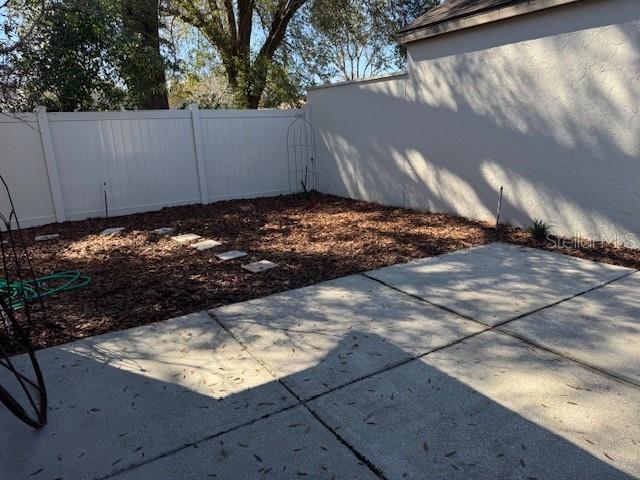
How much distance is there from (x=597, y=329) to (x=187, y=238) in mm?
4802

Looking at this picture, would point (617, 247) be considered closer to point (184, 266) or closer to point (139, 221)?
point (184, 266)

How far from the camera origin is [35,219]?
273 inches

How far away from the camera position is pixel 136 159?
25.0ft

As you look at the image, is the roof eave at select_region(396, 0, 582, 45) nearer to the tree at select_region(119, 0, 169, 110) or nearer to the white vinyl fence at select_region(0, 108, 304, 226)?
the white vinyl fence at select_region(0, 108, 304, 226)

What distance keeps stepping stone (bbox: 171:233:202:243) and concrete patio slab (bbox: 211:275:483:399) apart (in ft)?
8.19

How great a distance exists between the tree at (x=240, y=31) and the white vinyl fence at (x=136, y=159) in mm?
3336

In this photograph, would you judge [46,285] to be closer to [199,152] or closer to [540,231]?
[199,152]

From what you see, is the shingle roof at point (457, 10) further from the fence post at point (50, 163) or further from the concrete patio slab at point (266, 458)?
the fence post at point (50, 163)

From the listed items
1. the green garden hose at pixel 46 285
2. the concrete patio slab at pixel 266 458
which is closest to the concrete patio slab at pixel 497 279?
the concrete patio slab at pixel 266 458

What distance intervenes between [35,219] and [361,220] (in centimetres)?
523

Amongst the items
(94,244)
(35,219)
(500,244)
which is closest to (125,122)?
(35,219)

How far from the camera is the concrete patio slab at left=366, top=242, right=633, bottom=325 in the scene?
3463 millimetres

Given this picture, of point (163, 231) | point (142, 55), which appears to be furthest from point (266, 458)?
point (142, 55)

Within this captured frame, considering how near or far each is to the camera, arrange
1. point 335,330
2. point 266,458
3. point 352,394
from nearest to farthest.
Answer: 1. point 266,458
2. point 352,394
3. point 335,330
